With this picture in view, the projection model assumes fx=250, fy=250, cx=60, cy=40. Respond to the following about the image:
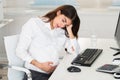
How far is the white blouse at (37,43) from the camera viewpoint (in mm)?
2047

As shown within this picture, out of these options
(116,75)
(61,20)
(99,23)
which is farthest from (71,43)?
(99,23)

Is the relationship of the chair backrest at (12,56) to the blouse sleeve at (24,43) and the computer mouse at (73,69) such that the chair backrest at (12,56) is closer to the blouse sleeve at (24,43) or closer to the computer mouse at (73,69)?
the blouse sleeve at (24,43)

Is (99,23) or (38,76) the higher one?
(38,76)

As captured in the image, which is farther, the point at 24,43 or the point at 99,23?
the point at 99,23

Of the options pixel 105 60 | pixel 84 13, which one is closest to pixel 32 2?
pixel 84 13

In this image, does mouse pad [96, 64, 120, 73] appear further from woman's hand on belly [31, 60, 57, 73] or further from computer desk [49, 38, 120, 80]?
woman's hand on belly [31, 60, 57, 73]

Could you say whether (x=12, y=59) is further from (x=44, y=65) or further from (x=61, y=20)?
(x=61, y=20)

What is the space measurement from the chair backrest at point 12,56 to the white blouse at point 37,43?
8cm

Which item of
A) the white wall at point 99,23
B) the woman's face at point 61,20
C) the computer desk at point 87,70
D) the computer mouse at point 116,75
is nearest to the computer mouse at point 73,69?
the computer desk at point 87,70

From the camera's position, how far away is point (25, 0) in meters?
4.06

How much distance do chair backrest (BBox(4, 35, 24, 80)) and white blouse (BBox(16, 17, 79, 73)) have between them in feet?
0.26

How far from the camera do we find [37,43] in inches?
83.0

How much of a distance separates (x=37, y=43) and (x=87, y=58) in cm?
44

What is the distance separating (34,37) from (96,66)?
1.94 ft
